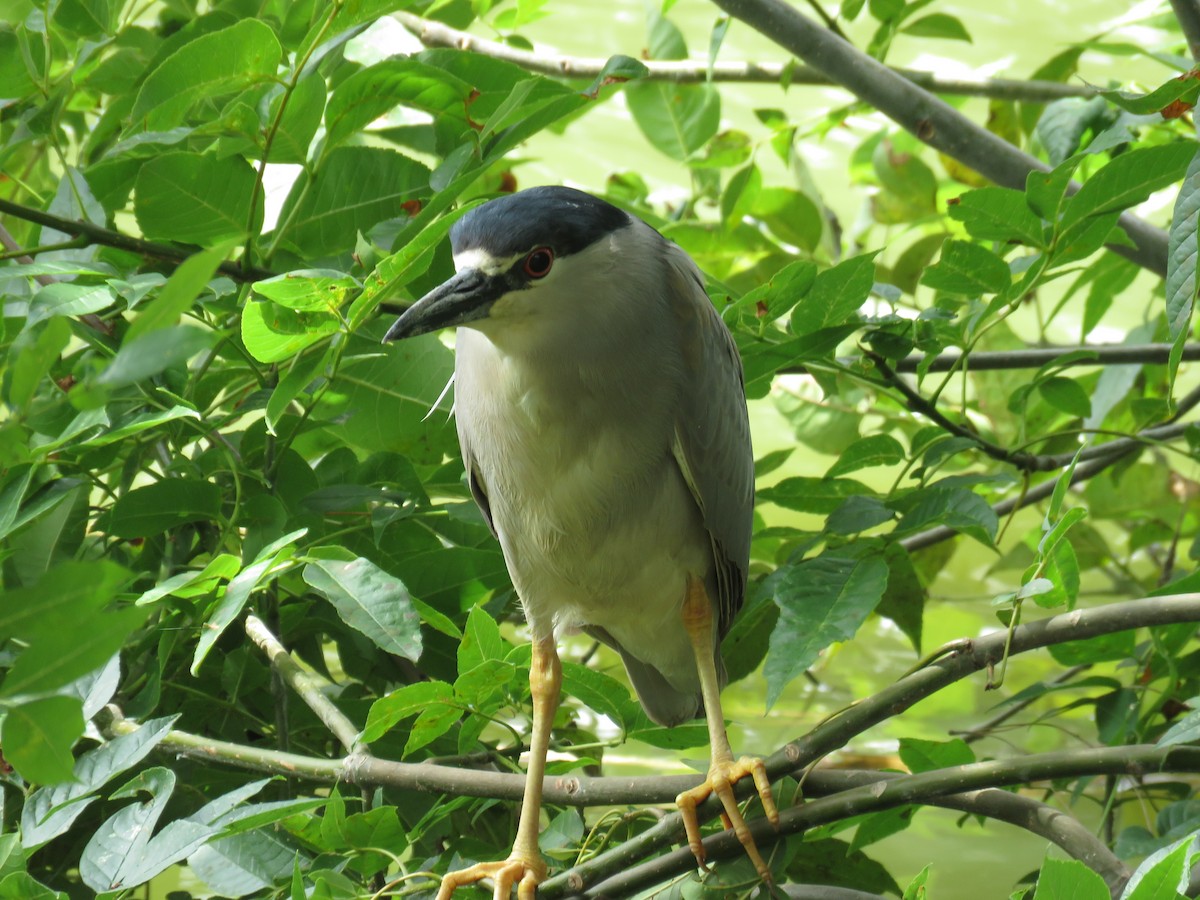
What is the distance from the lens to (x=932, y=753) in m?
1.20

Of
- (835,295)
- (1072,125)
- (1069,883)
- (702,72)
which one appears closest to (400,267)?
(835,295)

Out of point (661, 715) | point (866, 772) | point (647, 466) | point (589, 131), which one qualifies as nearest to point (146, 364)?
point (866, 772)

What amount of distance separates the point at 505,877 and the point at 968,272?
0.82m

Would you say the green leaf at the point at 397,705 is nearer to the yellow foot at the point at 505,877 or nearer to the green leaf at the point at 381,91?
the yellow foot at the point at 505,877

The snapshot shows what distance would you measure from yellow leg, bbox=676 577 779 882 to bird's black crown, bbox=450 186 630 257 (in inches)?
19.1

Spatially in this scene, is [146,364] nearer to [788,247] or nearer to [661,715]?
[661,715]

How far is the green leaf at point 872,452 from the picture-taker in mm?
1437

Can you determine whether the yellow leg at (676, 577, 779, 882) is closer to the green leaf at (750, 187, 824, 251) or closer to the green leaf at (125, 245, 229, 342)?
the green leaf at (125, 245, 229, 342)

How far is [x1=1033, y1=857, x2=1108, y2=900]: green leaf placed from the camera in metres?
0.72

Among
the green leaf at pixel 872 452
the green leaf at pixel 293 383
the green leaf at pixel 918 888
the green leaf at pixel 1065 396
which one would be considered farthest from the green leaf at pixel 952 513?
the green leaf at pixel 293 383

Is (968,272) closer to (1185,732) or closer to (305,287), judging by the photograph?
(1185,732)

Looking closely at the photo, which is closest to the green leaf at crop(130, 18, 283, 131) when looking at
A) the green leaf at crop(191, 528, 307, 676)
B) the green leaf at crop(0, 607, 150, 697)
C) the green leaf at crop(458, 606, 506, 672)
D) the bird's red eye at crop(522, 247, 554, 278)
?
the bird's red eye at crop(522, 247, 554, 278)

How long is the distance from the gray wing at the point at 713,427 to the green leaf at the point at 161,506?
0.51 metres

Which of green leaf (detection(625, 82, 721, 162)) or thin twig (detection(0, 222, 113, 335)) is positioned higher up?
green leaf (detection(625, 82, 721, 162))
